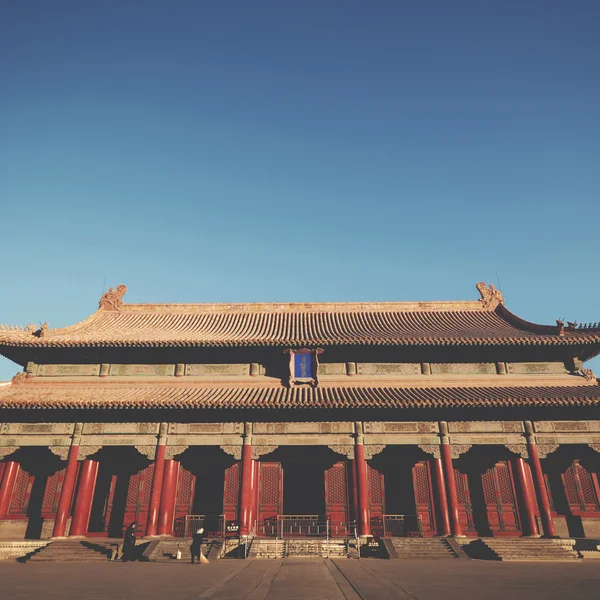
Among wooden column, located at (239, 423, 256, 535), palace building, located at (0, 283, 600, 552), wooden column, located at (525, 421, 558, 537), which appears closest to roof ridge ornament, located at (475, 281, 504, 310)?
palace building, located at (0, 283, 600, 552)

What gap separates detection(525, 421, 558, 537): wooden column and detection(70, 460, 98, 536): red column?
52.8 ft

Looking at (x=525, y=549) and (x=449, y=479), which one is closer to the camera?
(x=525, y=549)

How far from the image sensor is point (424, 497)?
17547 mm

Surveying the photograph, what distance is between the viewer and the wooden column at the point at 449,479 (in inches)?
582

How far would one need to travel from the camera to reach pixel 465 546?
14125mm

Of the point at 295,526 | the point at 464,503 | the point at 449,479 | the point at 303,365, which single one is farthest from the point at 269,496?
the point at 464,503

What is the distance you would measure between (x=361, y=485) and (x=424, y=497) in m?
4.10

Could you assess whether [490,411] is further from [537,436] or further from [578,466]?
Answer: [578,466]

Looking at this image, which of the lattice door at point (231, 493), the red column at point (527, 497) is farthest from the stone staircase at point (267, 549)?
the red column at point (527, 497)

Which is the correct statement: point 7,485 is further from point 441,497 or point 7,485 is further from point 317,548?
point 441,497

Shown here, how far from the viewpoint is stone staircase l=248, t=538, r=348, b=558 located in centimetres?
1334

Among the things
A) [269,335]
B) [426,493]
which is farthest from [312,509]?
[269,335]

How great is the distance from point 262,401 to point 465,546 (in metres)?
8.38

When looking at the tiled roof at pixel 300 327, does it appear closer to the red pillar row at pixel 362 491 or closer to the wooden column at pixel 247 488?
the wooden column at pixel 247 488
